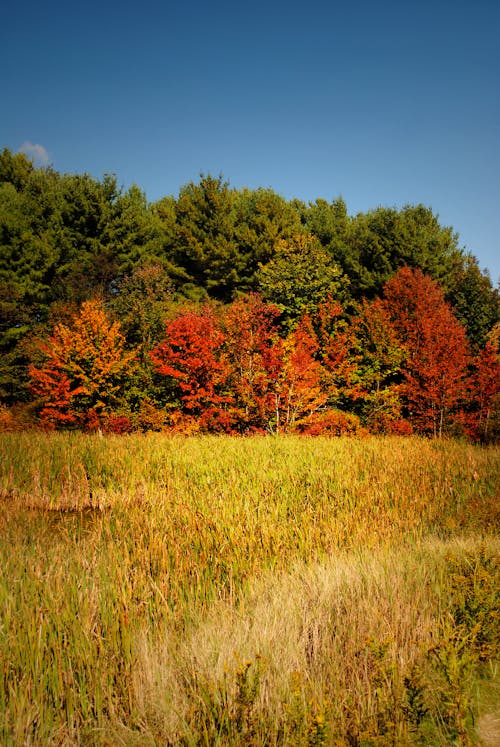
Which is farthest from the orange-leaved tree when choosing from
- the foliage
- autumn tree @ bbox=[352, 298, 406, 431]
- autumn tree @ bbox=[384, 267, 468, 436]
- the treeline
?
autumn tree @ bbox=[384, 267, 468, 436]

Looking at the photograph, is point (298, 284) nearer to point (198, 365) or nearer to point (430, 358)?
point (430, 358)

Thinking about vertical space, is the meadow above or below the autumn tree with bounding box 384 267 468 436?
below

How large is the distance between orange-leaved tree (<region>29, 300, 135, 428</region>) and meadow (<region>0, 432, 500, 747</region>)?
565 inches

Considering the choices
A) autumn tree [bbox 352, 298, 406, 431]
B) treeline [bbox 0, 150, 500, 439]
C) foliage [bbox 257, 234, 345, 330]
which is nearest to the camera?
treeline [bbox 0, 150, 500, 439]

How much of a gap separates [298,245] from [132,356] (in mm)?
11908

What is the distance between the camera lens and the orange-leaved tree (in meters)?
20.4

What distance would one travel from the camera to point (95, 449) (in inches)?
432

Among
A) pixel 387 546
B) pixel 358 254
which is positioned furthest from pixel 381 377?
pixel 387 546

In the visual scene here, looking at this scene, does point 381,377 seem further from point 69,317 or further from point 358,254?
point 69,317

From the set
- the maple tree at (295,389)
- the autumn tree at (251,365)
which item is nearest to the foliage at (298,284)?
the autumn tree at (251,365)

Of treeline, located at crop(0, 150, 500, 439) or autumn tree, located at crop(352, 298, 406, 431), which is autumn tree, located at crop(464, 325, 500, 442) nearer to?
treeline, located at crop(0, 150, 500, 439)

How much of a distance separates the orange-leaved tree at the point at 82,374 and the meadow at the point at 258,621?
14.3 meters

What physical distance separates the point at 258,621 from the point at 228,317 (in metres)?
18.2

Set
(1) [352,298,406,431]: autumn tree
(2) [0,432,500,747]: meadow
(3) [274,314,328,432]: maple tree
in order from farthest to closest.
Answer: (1) [352,298,406,431]: autumn tree → (3) [274,314,328,432]: maple tree → (2) [0,432,500,747]: meadow
